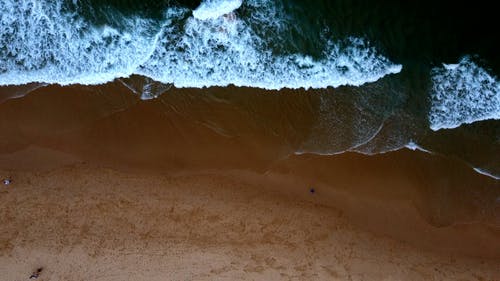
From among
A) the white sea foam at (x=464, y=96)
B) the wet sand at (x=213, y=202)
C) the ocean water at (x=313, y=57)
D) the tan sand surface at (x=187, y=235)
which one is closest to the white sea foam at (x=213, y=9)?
the ocean water at (x=313, y=57)

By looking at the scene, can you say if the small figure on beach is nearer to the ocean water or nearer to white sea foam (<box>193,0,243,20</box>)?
the ocean water

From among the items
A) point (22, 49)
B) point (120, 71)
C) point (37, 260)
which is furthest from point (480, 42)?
point (37, 260)

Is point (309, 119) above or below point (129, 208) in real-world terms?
above

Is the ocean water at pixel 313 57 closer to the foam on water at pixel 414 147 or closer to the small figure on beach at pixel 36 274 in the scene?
the foam on water at pixel 414 147

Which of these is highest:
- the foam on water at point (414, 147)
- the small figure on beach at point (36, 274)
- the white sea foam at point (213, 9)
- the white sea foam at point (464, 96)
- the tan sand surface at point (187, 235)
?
the white sea foam at point (213, 9)

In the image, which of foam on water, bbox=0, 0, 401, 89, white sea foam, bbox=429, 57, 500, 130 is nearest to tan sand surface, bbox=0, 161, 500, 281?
foam on water, bbox=0, 0, 401, 89

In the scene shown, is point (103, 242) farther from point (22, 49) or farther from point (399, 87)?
point (399, 87)

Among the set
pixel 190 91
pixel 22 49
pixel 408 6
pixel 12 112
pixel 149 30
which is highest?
pixel 408 6
